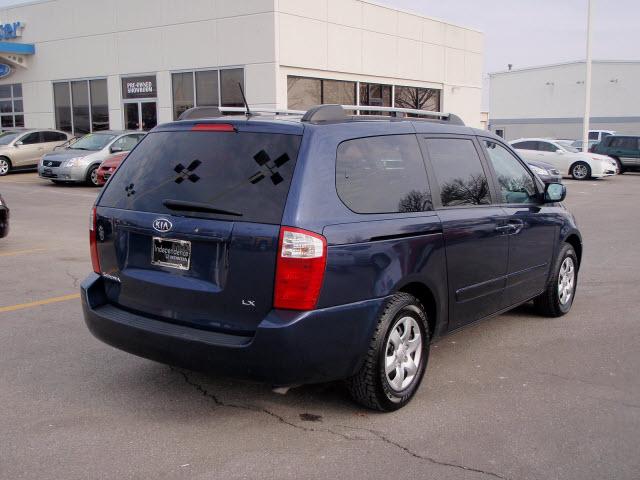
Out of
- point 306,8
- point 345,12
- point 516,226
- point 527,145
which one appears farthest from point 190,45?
point 516,226

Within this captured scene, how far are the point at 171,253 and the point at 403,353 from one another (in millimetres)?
1567

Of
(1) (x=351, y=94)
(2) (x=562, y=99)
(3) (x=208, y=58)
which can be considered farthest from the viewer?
(2) (x=562, y=99)

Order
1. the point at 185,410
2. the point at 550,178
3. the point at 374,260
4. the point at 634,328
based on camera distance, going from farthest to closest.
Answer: the point at 550,178, the point at 634,328, the point at 185,410, the point at 374,260

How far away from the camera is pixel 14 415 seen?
4.29 metres

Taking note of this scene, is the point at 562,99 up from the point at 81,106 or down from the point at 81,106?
up

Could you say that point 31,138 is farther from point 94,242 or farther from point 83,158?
point 94,242

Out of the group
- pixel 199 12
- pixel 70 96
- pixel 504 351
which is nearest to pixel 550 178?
pixel 199 12

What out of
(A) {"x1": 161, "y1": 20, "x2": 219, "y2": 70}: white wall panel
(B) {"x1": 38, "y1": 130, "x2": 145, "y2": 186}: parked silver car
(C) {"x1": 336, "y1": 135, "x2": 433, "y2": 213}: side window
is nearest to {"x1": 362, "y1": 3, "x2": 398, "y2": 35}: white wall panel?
(A) {"x1": 161, "y1": 20, "x2": 219, "y2": 70}: white wall panel

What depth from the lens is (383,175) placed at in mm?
4449

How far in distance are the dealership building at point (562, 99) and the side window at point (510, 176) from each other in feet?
177

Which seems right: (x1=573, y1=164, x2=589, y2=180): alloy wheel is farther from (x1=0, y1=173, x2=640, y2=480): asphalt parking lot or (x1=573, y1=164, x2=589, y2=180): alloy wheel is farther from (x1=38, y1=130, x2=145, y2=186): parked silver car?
(x1=0, y1=173, x2=640, y2=480): asphalt parking lot

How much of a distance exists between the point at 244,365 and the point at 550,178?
17363mm

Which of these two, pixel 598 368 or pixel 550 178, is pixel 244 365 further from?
pixel 550 178

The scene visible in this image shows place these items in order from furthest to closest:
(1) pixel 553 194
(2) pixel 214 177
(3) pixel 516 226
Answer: (1) pixel 553 194 < (3) pixel 516 226 < (2) pixel 214 177
